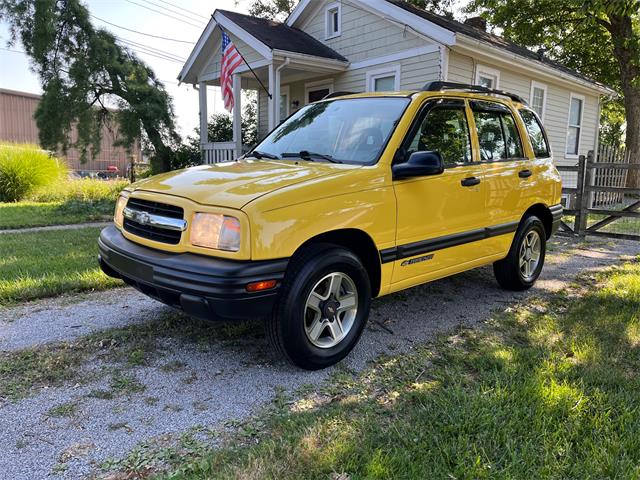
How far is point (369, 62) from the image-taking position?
41.5 feet

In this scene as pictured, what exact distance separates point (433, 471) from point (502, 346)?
184 centimetres

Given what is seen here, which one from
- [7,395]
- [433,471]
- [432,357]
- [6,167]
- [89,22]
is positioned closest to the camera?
[433,471]

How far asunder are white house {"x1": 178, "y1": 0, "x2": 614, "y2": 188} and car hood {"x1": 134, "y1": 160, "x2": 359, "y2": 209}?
313 inches

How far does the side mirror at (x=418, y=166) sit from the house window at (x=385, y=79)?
28.6 ft

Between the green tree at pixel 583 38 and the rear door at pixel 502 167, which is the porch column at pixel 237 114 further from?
the rear door at pixel 502 167

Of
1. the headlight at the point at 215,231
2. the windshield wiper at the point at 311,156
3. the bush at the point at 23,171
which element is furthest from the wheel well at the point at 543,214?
the bush at the point at 23,171

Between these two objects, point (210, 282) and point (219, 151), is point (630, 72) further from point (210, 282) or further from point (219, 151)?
point (210, 282)

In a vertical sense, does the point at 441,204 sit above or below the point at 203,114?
below

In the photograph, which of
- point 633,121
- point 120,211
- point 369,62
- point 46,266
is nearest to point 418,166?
point 120,211

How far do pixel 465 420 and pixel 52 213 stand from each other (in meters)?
10.5

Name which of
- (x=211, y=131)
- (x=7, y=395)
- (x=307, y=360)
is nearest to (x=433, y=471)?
(x=307, y=360)

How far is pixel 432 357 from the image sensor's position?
12.3ft

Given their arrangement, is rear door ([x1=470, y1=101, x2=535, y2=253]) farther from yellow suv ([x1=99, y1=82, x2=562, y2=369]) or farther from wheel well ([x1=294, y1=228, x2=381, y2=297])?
wheel well ([x1=294, y1=228, x2=381, y2=297])

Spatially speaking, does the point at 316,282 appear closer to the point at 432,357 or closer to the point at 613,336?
the point at 432,357
